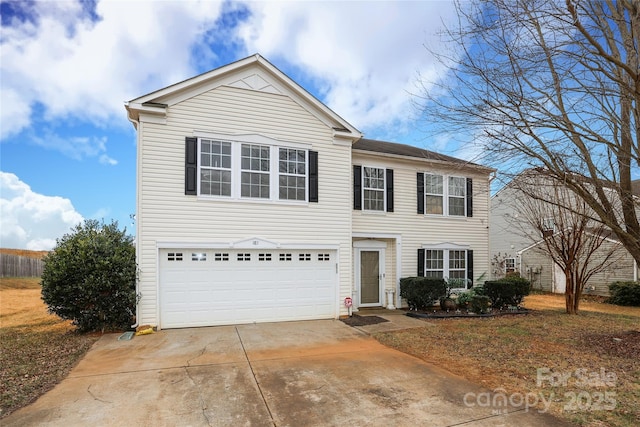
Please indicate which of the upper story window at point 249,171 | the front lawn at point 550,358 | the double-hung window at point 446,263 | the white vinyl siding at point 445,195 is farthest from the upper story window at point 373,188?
the front lawn at point 550,358

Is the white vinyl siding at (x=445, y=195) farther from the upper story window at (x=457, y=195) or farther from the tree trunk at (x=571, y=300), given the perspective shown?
the tree trunk at (x=571, y=300)

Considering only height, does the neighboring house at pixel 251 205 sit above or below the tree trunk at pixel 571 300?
A: above

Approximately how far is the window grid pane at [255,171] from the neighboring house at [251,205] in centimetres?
3

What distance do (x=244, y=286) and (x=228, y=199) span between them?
238 cm

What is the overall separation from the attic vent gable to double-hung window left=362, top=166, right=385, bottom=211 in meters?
3.92

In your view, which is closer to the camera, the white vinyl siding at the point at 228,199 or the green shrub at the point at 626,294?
the white vinyl siding at the point at 228,199

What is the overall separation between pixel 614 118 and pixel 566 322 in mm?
6608

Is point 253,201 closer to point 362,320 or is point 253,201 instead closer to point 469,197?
point 362,320

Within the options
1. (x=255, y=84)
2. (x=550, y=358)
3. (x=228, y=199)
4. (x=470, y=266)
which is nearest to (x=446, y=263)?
(x=470, y=266)

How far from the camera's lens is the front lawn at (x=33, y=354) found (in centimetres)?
491

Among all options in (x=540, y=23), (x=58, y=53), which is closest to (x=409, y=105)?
(x=540, y=23)

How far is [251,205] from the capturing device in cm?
966

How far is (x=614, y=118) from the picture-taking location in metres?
6.21

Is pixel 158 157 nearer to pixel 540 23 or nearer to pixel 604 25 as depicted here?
pixel 540 23
